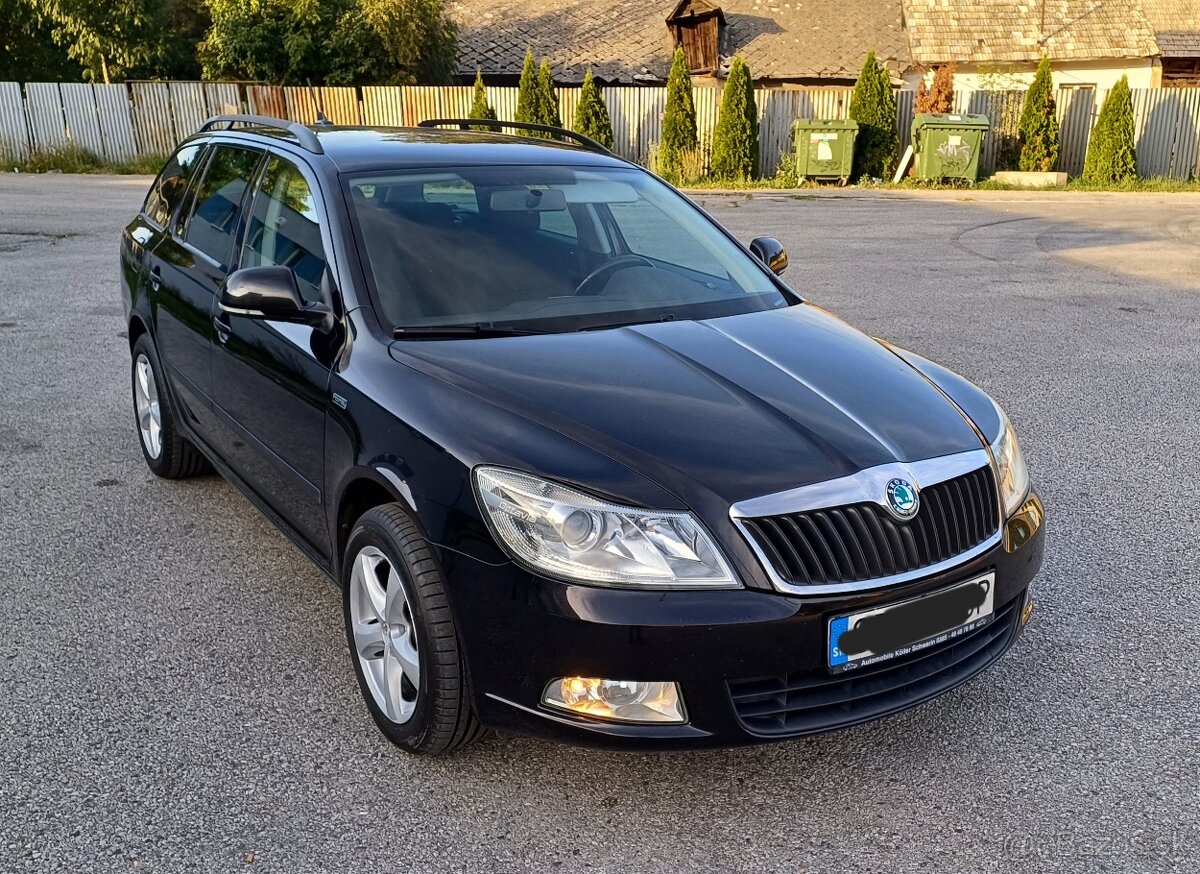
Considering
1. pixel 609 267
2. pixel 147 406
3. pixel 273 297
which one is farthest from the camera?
pixel 147 406

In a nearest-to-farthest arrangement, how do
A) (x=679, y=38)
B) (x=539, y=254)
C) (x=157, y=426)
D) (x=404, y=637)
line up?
(x=404, y=637) → (x=539, y=254) → (x=157, y=426) → (x=679, y=38)

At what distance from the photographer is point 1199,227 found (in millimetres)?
15359

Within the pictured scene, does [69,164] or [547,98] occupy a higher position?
[547,98]

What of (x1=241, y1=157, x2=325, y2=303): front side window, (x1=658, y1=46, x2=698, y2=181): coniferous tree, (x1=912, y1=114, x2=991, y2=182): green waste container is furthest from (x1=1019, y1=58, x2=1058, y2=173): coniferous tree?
(x1=241, y1=157, x2=325, y2=303): front side window

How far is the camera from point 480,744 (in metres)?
3.09

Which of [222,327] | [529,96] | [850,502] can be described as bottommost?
[850,502]

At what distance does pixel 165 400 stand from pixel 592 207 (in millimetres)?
2280

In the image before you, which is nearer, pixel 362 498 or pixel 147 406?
pixel 362 498

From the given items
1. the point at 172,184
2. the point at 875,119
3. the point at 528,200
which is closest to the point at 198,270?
the point at 172,184

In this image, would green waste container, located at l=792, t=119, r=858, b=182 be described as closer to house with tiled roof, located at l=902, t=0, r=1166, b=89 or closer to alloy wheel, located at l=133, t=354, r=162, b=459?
house with tiled roof, located at l=902, t=0, r=1166, b=89

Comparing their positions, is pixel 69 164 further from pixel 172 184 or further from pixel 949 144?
pixel 172 184

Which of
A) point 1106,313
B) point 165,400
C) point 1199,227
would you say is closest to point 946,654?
point 165,400

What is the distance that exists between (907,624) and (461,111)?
86.2 ft

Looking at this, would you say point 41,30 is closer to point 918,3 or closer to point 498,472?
point 918,3
